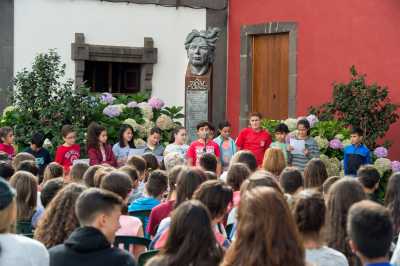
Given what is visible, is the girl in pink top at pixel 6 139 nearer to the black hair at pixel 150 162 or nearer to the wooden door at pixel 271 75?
the black hair at pixel 150 162

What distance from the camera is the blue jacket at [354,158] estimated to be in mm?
12023

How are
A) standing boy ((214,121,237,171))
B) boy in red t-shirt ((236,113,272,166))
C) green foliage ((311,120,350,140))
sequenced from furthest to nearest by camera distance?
green foliage ((311,120,350,140)), boy in red t-shirt ((236,113,272,166)), standing boy ((214,121,237,171))

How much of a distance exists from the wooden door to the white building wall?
1.38 m

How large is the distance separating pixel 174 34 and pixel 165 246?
1452 centimetres

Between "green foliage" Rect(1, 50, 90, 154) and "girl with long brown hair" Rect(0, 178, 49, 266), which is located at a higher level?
"green foliage" Rect(1, 50, 90, 154)

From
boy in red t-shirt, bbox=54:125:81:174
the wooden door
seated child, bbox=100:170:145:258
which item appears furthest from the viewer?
the wooden door

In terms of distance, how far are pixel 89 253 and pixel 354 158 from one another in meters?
8.31

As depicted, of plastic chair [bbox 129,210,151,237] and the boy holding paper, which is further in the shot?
the boy holding paper

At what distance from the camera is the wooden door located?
17391mm

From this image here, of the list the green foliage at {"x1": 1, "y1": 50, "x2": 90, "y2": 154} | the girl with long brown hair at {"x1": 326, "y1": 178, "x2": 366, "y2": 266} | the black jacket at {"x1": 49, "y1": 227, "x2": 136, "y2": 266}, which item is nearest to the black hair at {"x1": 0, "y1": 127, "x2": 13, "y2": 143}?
the green foliage at {"x1": 1, "y1": 50, "x2": 90, "y2": 154}

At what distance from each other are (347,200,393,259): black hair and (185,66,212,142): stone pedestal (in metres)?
11.6

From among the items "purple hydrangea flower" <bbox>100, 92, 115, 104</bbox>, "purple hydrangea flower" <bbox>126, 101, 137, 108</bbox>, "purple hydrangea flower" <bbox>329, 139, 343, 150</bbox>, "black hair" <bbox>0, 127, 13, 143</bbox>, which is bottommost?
"purple hydrangea flower" <bbox>329, 139, 343, 150</bbox>

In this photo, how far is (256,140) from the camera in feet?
40.9

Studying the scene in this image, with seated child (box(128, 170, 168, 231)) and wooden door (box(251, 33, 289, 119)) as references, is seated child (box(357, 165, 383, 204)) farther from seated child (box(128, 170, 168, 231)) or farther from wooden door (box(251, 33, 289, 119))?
wooden door (box(251, 33, 289, 119))
